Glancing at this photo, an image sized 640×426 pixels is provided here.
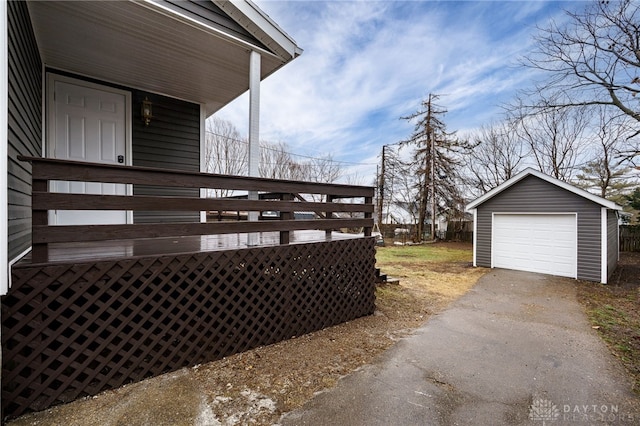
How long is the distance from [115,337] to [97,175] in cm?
130

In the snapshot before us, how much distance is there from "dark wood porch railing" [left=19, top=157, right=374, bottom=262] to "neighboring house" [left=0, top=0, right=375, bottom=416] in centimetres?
1

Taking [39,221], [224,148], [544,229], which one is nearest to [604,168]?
[544,229]

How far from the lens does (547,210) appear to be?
833 cm

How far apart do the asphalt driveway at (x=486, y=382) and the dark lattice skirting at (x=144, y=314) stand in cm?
109

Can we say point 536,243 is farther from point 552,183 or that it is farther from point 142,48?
point 142,48

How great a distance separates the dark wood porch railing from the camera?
214 centimetres

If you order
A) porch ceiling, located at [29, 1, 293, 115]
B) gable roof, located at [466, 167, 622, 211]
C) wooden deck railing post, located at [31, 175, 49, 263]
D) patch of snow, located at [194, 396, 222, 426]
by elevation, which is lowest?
patch of snow, located at [194, 396, 222, 426]

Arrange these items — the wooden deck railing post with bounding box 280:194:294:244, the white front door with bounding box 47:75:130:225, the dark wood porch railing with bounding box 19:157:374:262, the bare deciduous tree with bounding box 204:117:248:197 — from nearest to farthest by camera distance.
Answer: the dark wood porch railing with bounding box 19:157:374:262 < the wooden deck railing post with bounding box 280:194:294:244 < the white front door with bounding box 47:75:130:225 < the bare deciduous tree with bounding box 204:117:248:197

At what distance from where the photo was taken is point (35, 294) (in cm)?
211

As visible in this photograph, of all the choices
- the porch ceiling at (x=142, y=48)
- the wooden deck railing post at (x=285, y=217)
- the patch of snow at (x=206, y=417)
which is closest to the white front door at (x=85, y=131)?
the porch ceiling at (x=142, y=48)

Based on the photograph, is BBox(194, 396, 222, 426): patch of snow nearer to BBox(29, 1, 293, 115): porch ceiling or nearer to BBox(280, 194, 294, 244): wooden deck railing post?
BBox(280, 194, 294, 244): wooden deck railing post

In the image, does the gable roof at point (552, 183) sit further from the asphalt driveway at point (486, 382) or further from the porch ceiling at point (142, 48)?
the porch ceiling at point (142, 48)

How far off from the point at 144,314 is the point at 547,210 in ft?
32.0

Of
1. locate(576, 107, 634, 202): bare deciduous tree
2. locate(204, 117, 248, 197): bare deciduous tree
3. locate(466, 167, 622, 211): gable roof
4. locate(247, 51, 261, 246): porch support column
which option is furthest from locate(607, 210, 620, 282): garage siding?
locate(204, 117, 248, 197): bare deciduous tree
